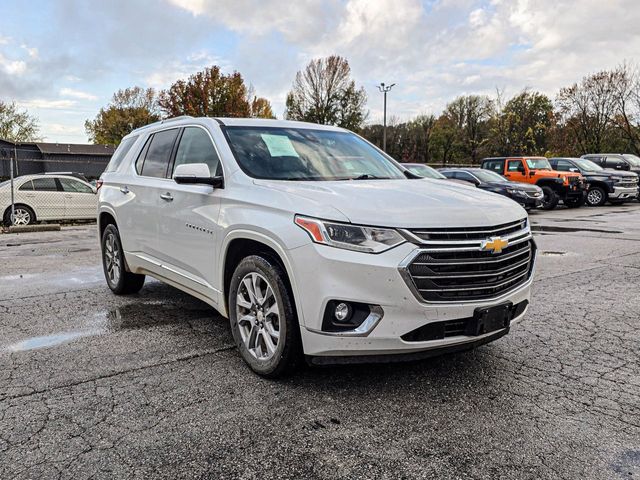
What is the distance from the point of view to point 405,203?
10.3ft

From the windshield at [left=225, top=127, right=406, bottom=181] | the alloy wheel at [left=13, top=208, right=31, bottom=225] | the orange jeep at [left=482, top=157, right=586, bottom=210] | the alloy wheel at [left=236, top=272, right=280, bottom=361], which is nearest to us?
the alloy wheel at [left=236, top=272, right=280, bottom=361]

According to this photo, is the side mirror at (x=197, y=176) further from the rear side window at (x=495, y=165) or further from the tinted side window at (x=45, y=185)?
the rear side window at (x=495, y=165)

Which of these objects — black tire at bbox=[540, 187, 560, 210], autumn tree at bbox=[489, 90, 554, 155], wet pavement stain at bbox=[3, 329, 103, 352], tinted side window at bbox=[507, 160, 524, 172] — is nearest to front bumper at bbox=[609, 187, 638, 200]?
black tire at bbox=[540, 187, 560, 210]

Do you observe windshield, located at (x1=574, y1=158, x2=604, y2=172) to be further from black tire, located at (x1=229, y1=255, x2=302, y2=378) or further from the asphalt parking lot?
black tire, located at (x1=229, y1=255, x2=302, y2=378)

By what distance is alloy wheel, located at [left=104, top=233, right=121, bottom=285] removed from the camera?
229 inches

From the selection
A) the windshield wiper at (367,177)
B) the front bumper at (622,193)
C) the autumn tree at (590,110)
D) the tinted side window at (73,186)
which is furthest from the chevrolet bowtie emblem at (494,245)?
the autumn tree at (590,110)

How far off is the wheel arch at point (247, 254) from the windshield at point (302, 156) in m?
0.50

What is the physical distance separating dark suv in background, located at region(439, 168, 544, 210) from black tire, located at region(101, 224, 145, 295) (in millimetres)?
13779

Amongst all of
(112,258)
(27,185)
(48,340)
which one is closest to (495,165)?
(27,185)

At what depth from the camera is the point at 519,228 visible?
3.53m

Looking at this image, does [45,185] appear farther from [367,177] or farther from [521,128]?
[521,128]

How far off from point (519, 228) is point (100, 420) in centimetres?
288

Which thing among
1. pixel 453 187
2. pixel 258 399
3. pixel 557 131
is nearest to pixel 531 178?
pixel 453 187

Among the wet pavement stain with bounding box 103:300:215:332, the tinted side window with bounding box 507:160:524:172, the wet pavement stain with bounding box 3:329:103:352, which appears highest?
the tinted side window with bounding box 507:160:524:172
